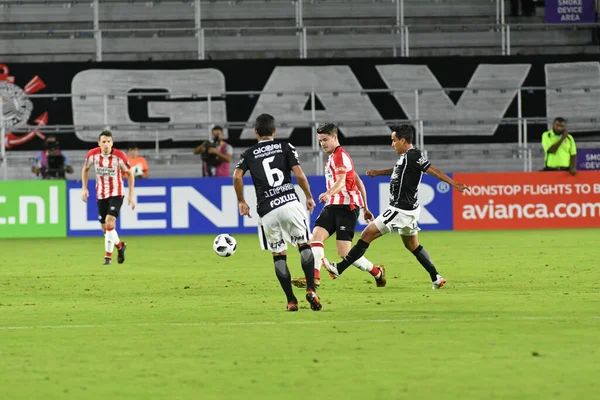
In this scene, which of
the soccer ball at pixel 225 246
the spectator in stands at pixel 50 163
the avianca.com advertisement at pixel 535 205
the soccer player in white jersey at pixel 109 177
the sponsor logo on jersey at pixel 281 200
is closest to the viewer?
the sponsor logo on jersey at pixel 281 200

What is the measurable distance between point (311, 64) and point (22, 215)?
929cm

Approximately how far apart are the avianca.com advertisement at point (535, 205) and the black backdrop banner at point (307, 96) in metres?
4.02

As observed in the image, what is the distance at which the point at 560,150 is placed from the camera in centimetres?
2719

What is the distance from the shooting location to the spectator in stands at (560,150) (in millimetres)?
26984

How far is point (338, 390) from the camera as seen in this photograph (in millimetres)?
6734

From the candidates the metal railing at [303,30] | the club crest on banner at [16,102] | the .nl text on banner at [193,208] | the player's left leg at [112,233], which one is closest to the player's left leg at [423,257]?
the player's left leg at [112,233]

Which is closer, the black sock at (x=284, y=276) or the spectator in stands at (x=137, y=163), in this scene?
the black sock at (x=284, y=276)

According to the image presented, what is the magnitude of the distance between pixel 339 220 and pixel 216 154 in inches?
546

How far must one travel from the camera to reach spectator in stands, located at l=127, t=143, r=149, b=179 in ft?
89.7

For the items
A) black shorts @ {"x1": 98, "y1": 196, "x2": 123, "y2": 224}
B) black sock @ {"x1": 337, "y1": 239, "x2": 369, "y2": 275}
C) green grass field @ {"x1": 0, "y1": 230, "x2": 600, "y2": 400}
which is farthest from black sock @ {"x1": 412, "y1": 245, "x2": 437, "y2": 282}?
black shorts @ {"x1": 98, "y1": 196, "x2": 123, "y2": 224}

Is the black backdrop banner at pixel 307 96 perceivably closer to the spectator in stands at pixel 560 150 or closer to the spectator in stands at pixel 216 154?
the spectator in stands at pixel 216 154

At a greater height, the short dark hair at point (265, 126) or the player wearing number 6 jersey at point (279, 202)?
the short dark hair at point (265, 126)

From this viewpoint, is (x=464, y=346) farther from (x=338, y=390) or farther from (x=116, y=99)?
(x=116, y=99)

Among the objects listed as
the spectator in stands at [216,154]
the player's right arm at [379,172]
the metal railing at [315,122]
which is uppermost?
the metal railing at [315,122]
